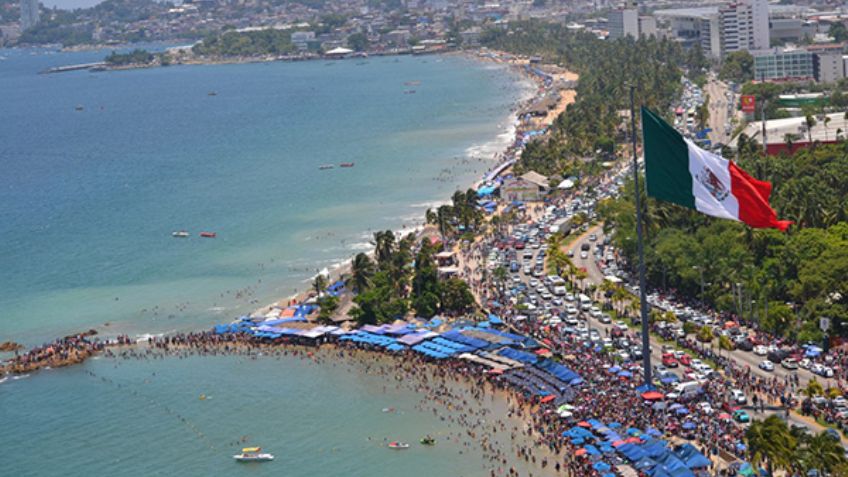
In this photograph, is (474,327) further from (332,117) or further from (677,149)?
(332,117)

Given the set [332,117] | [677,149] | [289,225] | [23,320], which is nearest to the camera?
[677,149]

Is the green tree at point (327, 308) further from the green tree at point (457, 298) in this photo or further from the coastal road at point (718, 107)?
the coastal road at point (718, 107)

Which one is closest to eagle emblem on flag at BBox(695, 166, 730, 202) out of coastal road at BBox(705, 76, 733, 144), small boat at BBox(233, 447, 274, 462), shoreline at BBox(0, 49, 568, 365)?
small boat at BBox(233, 447, 274, 462)

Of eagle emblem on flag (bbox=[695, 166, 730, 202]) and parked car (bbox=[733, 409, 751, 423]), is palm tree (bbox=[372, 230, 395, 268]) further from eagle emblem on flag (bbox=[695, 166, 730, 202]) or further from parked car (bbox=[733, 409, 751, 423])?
eagle emblem on flag (bbox=[695, 166, 730, 202])

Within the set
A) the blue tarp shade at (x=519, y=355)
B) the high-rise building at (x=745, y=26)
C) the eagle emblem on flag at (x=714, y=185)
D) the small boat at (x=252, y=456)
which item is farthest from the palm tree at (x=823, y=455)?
the high-rise building at (x=745, y=26)

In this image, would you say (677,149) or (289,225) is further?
(289,225)

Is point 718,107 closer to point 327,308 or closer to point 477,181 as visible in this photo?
point 477,181

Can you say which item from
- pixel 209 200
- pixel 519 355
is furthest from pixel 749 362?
pixel 209 200

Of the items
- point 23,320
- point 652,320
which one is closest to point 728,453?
point 652,320
